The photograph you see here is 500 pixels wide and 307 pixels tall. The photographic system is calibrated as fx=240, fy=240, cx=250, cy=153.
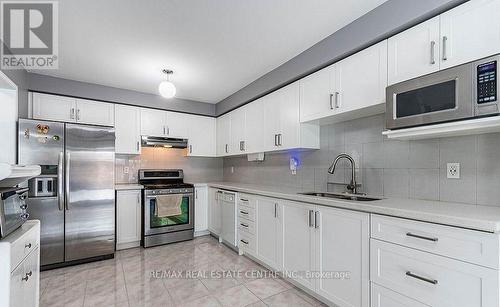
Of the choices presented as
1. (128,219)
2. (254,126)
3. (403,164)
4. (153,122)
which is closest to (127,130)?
(153,122)

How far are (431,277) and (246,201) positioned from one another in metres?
2.06

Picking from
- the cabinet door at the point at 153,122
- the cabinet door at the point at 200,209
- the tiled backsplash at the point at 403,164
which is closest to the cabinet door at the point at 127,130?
the cabinet door at the point at 153,122

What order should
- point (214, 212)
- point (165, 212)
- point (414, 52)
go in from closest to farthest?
point (414, 52)
point (165, 212)
point (214, 212)

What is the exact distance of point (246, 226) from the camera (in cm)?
311

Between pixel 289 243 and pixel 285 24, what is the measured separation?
206 centimetres

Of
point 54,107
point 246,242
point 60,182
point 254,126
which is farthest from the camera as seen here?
point 254,126

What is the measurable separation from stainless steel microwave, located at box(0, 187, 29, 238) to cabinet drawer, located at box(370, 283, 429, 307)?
223 centimetres

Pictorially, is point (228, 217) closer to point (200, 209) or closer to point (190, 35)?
point (200, 209)

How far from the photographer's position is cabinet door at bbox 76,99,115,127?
3.51 m

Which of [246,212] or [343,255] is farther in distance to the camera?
[246,212]

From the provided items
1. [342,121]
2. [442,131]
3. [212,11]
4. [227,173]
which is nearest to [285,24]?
[212,11]

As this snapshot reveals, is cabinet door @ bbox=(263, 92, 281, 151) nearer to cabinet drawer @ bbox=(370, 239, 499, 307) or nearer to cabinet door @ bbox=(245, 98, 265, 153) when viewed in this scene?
cabinet door @ bbox=(245, 98, 265, 153)

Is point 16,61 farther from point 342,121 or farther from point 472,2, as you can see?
point 472,2

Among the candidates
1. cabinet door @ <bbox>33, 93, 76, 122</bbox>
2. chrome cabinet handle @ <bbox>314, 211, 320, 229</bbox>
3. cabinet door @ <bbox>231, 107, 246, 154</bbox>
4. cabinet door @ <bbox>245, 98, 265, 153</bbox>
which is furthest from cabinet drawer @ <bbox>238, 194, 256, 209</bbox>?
cabinet door @ <bbox>33, 93, 76, 122</bbox>
